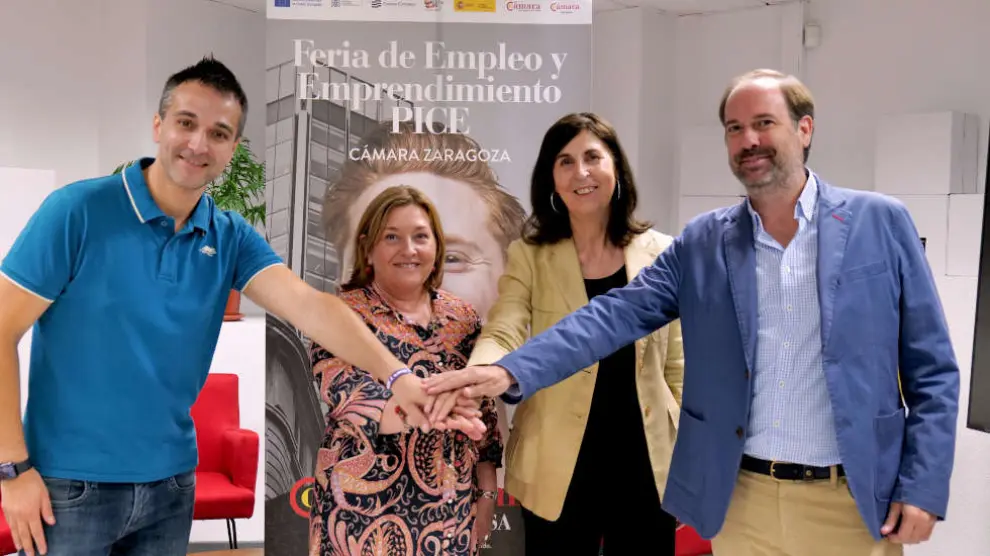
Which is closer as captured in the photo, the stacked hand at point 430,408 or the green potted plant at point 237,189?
the stacked hand at point 430,408

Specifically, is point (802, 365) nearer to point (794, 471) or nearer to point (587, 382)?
point (794, 471)

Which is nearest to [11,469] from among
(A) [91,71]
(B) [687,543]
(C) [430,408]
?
(C) [430,408]

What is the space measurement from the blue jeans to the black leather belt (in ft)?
4.54

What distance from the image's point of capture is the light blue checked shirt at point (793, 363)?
2.11 meters

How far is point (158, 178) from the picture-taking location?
226 cm

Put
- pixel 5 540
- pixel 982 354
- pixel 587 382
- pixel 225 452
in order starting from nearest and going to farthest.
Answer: pixel 587 382 < pixel 982 354 < pixel 5 540 < pixel 225 452

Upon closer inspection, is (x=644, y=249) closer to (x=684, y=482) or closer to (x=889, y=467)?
(x=684, y=482)

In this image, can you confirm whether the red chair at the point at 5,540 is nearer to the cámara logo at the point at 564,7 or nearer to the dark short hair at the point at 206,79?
the dark short hair at the point at 206,79

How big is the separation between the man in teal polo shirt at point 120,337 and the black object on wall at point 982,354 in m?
2.39

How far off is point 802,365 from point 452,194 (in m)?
1.27

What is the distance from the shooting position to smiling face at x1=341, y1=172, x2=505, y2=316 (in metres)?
2.94

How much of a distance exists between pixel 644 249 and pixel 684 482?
0.70 metres

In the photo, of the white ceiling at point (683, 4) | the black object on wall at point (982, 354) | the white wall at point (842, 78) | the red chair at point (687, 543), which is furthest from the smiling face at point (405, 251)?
the white ceiling at point (683, 4)

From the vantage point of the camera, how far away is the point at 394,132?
2.94 m
